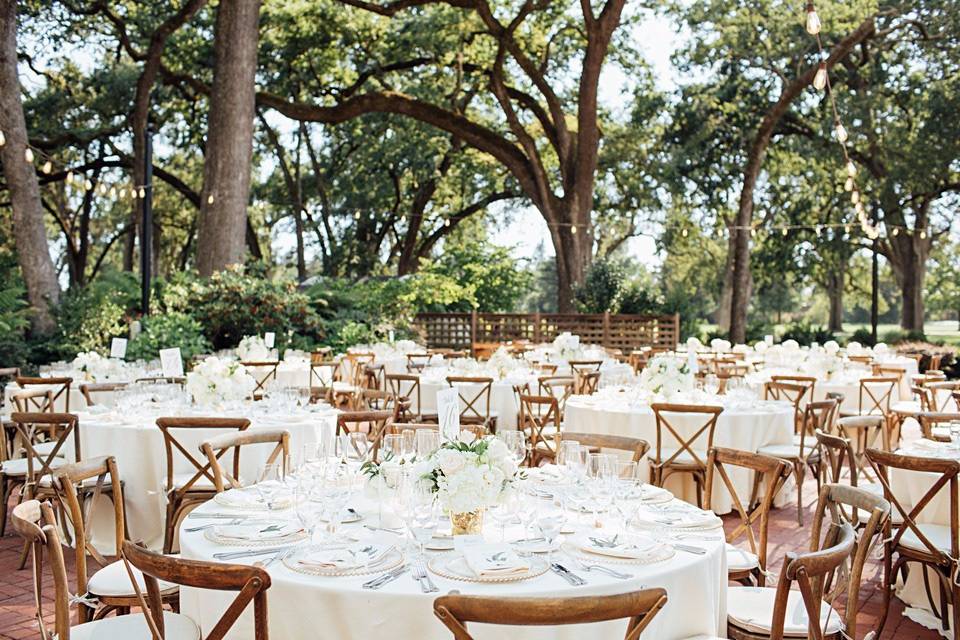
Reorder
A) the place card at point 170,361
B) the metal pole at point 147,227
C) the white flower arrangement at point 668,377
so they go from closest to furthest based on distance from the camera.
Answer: the white flower arrangement at point 668,377
the place card at point 170,361
the metal pole at point 147,227

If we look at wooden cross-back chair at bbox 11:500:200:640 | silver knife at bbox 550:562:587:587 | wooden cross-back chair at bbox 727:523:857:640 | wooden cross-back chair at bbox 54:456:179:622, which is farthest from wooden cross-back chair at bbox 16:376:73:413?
wooden cross-back chair at bbox 727:523:857:640

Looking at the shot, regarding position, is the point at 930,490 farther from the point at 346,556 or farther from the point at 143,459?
the point at 143,459

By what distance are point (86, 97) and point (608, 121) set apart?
1644 cm

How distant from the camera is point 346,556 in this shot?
281 cm

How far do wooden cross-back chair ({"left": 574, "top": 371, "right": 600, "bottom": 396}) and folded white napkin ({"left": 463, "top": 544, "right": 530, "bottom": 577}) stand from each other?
6769 millimetres

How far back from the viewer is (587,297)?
73.7 ft

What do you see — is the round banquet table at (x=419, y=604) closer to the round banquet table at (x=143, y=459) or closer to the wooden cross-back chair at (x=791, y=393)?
the round banquet table at (x=143, y=459)

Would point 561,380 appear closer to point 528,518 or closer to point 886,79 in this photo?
point 528,518

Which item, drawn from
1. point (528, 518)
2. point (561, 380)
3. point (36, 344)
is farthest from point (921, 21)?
point (528, 518)

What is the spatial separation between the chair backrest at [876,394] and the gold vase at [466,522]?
284 inches

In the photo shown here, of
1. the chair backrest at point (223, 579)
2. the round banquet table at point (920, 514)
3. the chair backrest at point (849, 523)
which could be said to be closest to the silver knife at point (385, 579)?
the chair backrest at point (223, 579)

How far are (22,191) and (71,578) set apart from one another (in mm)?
10271

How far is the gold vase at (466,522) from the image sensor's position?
10.2 ft

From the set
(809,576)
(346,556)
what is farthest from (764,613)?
(346,556)
